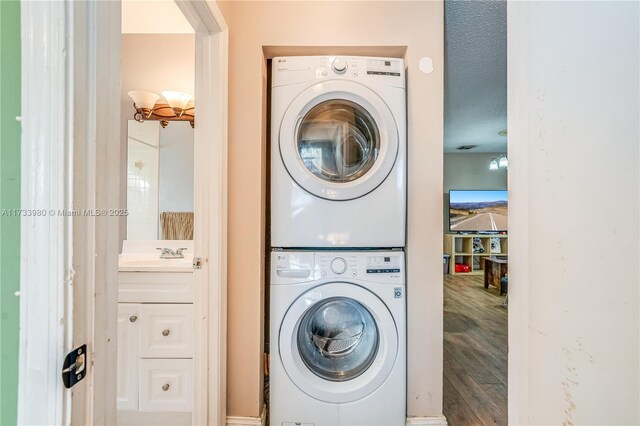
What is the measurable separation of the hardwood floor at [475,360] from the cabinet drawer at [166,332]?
149cm

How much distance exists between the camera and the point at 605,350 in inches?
15.3

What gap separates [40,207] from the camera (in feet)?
1.48

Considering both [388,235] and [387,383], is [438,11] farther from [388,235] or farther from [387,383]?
Answer: [387,383]

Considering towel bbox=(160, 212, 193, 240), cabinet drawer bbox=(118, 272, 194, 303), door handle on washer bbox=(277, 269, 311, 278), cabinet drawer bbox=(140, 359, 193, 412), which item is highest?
towel bbox=(160, 212, 193, 240)

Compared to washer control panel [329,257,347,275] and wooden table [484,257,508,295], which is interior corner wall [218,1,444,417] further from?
wooden table [484,257,508,295]

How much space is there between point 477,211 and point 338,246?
491 cm

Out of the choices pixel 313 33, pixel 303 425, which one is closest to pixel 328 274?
pixel 303 425

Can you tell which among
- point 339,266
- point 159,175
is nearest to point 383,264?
point 339,266

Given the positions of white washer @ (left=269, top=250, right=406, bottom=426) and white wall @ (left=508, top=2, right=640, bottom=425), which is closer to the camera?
white wall @ (left=508, top=2, right=640, bottom=425)

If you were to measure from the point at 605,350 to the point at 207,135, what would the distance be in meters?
1.37

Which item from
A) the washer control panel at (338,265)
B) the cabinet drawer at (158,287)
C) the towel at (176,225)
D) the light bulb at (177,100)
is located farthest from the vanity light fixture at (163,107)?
the washer control panel at (338,265)

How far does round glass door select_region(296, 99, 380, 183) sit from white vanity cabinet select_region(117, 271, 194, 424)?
88cm

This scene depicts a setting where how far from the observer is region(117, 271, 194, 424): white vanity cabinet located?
1.43 meters

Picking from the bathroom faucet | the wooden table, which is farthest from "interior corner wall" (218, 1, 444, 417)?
the wooden table
